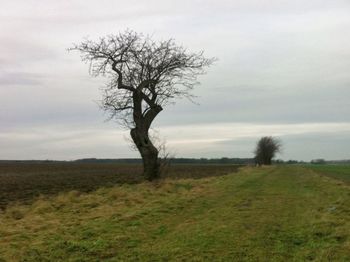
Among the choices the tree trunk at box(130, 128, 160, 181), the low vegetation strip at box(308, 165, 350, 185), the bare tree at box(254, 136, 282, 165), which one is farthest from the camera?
the bare tree at box(254, 136, 282, 165)

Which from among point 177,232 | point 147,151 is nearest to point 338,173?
point 147,151

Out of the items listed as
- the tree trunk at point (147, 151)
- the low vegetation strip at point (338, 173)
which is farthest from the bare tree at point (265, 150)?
the tree trunk at point (147, 151)

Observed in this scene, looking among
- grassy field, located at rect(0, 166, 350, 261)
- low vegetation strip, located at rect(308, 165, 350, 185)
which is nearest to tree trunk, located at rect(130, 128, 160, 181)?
grassy field, located at rect(0, 166, 350, 261)

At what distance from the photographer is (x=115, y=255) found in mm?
9289

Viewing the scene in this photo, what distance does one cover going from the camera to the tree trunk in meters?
30.0

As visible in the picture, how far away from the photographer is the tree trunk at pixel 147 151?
30.0m

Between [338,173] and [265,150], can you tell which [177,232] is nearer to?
[338,173]

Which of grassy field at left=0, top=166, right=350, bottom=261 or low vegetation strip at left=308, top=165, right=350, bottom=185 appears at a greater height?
low vegetation strip at left=308, top=165, right=350, bottom=185

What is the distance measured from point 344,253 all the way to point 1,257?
6.32 metres

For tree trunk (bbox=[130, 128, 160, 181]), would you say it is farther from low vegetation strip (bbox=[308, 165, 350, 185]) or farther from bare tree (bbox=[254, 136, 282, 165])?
bare tree (bbox=[254, 136, 282, 165])

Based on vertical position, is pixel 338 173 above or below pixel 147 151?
below

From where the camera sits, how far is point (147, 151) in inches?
1188

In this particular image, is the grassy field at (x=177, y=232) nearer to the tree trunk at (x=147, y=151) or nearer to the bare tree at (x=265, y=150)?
the tree trunk at (x=147, y=151)

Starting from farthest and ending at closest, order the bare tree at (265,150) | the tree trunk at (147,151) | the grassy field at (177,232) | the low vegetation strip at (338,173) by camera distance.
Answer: the bare tree at (265,150) < the low vegetation strip at (338,173) < the tree trunk at (147,151) < the grassy field at (177,232)
